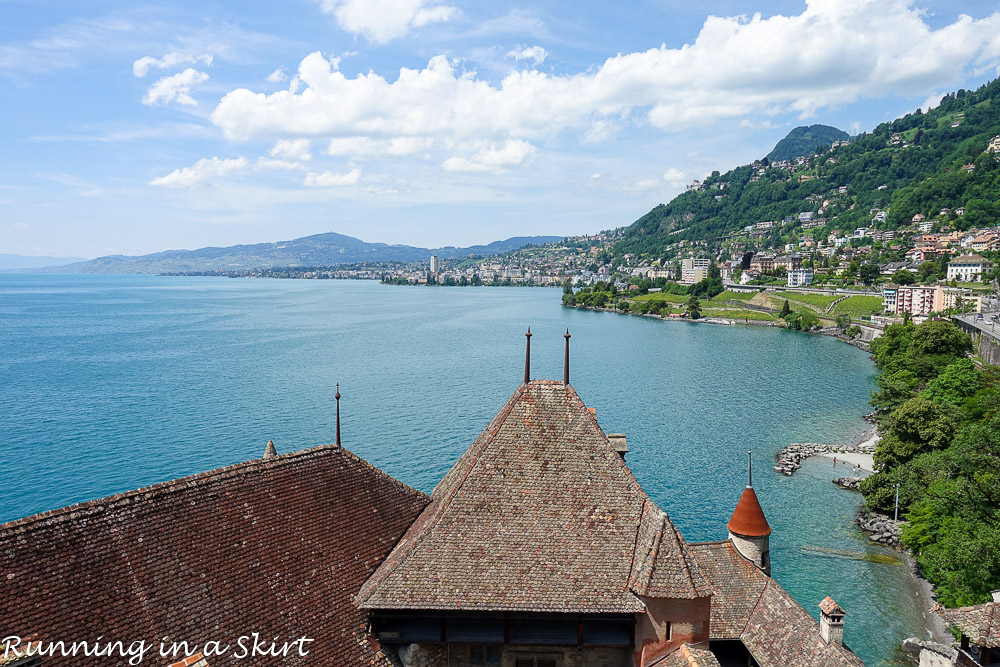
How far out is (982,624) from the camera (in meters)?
17.8

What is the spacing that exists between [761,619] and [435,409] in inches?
1990

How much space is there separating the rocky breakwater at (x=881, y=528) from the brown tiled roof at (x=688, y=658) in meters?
31.9

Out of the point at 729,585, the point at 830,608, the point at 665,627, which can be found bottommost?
the point at 729,585

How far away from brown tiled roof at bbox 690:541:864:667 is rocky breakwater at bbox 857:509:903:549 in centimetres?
2320

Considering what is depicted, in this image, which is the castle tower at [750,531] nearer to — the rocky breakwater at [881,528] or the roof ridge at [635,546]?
the roof ridge at [635,546]

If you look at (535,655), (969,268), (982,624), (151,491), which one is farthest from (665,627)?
(969,268)

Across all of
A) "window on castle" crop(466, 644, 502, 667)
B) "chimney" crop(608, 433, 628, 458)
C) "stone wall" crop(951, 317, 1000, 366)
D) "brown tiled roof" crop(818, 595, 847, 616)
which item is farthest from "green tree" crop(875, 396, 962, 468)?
"window on castle" crop(466, 644, 502, 667)

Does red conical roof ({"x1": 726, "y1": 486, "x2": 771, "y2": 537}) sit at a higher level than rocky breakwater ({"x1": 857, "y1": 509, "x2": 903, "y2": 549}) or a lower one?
higher

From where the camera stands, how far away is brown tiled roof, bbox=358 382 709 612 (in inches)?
459

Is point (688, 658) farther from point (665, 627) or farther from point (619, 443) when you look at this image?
point (619, 443)

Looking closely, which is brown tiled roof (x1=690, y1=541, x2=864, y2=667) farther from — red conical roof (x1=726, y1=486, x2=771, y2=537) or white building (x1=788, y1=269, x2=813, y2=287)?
white building (x1=788, y1=269, x2=813, y2=287)

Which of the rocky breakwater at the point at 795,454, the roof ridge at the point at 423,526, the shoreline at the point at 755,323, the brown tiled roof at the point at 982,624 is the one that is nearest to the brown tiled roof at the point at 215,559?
the roof ridge at the point at 423,526

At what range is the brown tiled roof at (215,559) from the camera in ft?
30.1

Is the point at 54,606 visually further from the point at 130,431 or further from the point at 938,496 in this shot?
the point at 130,431
